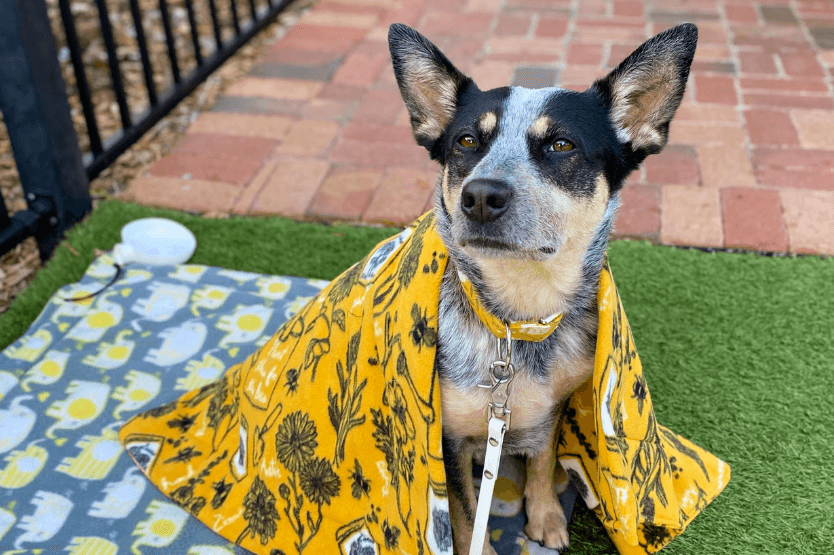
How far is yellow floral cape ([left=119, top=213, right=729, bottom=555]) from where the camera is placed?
6.09 ft

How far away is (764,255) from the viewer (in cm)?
351

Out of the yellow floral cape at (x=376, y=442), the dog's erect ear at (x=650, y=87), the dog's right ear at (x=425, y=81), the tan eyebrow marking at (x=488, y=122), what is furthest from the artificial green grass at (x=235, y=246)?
the dog's erect ear at (x=650, y=87)

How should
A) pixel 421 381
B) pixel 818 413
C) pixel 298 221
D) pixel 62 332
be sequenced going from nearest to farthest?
pixel 421 381 < pixel 818 413 < pixel 62 332 < pixel 298 221

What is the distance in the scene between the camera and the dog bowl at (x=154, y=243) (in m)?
3.54

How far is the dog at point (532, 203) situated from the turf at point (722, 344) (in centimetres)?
74

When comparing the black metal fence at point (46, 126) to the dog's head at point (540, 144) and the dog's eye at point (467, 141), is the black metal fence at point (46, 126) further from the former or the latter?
the dog's eye at point (467, 141)

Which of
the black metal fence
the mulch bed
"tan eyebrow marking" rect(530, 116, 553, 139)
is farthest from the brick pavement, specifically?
"tan eyebrow marking" rect(530, 116, 553, 139)

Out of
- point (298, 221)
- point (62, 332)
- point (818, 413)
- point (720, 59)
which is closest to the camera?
point (818, 413)

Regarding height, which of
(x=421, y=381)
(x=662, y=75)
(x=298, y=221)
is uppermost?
(x=662, y=75)

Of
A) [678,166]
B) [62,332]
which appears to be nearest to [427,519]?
[62,332]

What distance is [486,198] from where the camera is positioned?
1.69m

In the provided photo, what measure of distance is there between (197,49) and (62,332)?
8.92 ft

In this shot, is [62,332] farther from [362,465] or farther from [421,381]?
[421,381]

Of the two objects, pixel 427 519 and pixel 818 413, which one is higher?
pixel 427 519
